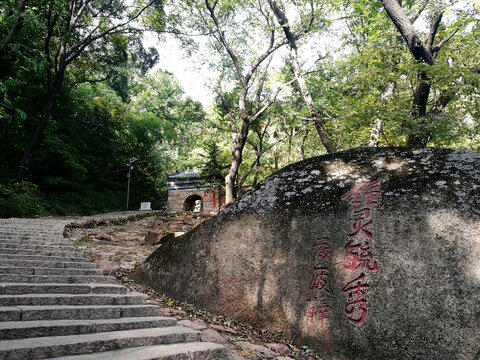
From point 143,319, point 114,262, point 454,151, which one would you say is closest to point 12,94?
point 114,262

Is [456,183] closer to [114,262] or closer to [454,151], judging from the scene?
[454,151]

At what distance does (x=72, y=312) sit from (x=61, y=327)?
398 mm

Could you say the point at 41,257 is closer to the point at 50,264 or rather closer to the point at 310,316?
the point at 50,264

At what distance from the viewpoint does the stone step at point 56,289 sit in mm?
2849

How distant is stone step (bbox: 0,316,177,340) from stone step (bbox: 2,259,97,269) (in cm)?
204

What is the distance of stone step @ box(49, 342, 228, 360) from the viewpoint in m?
1.96

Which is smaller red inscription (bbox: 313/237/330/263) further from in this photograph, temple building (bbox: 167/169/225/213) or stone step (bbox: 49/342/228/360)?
temple building (bbox: 167/169/225/213)

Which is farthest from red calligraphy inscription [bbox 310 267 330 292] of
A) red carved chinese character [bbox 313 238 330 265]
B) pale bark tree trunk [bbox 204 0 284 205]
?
pale bark tree trunk [bbox 204 0 284 205]

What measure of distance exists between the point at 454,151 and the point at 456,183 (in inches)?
26.6

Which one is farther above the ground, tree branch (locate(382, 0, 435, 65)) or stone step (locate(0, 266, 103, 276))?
tree branch (locate(382, 0, 435, 65))

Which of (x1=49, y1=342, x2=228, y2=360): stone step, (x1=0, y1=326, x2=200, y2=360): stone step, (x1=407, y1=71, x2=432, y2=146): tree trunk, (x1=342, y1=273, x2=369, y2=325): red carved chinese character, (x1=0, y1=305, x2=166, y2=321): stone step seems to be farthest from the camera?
(x1=407, y1=71, x2=432, y2=146): tree trunk

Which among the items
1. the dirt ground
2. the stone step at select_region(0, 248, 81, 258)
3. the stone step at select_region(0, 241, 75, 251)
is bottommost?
the dirt ground

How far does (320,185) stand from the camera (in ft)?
12.9

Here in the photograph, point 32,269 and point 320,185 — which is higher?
point 320,185
